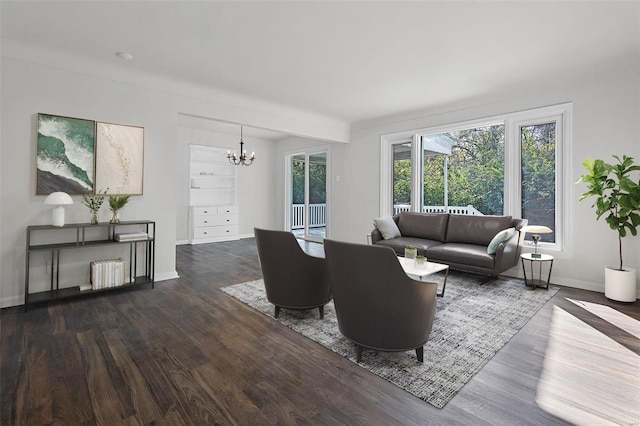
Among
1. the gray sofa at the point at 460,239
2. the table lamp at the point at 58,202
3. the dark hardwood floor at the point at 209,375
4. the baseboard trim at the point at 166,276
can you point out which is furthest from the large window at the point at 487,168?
the table lamp at the point at 58,202

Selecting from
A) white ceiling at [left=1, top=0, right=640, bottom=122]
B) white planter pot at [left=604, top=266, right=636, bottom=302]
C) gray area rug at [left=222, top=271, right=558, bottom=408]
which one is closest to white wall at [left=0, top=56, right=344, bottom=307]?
white ceiling at [left=1, top=0, right=640, bottom=122]

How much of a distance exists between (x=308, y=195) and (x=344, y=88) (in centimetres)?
386

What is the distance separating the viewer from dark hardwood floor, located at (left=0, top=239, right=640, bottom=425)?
1.70 meters

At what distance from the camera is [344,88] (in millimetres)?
4621

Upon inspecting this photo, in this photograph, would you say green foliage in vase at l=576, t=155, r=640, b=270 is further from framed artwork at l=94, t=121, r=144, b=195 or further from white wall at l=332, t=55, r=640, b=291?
framed artwork at l=94, t=121, r=144, b=195

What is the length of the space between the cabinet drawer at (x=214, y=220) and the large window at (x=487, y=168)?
3926 mm

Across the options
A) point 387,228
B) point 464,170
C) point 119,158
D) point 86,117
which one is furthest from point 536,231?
point 86,117

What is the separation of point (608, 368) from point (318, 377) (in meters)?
2.03

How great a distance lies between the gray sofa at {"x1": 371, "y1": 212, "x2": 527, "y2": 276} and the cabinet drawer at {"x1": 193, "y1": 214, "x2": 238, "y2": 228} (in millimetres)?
4193

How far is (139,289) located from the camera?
396 cm

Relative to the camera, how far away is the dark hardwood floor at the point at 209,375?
1.70 metres

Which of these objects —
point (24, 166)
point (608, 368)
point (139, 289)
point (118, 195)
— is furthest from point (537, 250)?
point (24, 166)

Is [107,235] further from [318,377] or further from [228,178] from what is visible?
[228,178]

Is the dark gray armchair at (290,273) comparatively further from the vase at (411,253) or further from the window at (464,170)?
the window at (464,170)
